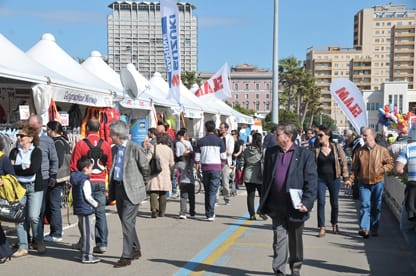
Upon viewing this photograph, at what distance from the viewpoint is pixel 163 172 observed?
35.8 ft

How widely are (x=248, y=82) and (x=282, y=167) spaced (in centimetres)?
13297

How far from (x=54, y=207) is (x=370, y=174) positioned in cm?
515

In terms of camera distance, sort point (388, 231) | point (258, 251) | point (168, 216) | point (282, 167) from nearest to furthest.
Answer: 1. point (282, 167)
2. point (258, 251)
3. point (388, 231)
4. point (168, 216)

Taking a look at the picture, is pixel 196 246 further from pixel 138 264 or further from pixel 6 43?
pixel 6 43

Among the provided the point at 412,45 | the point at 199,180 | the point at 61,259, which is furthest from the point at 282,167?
the point at 412,45

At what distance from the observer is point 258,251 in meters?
7.62

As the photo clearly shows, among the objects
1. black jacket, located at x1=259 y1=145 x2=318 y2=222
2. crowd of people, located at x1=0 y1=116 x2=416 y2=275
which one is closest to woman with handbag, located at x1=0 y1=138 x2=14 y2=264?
crowd of people, located at x1=0 y1=116 x2=416 y2=275

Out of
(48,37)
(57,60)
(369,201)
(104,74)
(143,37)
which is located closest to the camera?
(369,201)

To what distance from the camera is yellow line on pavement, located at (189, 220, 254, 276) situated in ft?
21.5

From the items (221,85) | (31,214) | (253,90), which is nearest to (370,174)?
(31,214)

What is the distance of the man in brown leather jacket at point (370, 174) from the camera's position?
28.3ft

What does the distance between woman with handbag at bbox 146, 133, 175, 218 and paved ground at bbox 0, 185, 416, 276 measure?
411 mm

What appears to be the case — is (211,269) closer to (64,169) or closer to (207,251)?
(207,251)

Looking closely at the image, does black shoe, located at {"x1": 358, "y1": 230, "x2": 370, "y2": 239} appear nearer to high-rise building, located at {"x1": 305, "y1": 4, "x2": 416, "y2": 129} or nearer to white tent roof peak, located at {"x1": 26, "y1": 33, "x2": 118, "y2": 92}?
white tent roof peak, located at {"x1": 26, "y1": 33, "x2": 118, "y2": 92}
